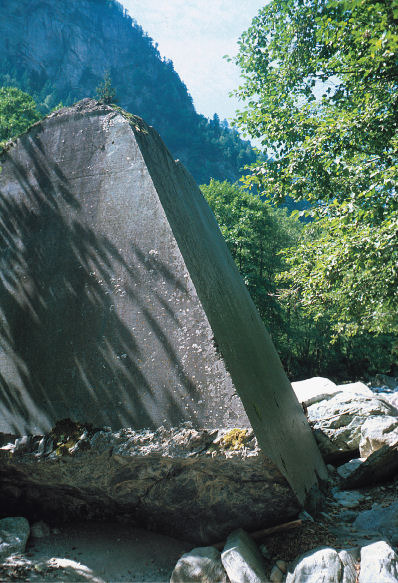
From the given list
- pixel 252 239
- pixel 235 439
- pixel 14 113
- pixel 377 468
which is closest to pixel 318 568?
pixel 235 439

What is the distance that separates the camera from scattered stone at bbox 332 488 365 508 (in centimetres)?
376

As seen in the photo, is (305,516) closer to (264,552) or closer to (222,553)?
(264,552)

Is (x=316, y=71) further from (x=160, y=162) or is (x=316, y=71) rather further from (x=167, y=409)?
(x=167, y=409)

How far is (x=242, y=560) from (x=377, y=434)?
288 cm

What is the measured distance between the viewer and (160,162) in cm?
360

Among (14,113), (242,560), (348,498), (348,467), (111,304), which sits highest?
(14,113)

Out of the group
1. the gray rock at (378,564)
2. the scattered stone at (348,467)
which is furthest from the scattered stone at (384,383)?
the gray rock at (378,564)

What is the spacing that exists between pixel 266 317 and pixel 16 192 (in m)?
14.2

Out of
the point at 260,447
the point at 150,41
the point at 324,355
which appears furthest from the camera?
the point at 150,41

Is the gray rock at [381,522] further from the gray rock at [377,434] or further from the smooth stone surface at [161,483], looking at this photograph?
the gray rock at [377,434]

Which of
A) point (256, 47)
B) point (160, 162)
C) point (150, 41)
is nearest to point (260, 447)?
point (160, 162)

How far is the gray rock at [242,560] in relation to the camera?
2246 millimetres

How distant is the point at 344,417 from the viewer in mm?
5617

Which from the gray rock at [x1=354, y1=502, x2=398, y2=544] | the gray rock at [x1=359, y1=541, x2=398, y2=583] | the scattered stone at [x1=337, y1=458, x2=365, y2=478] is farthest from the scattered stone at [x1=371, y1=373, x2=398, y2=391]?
the gray rock at [x1=359, y1=541, x2=398, y2=583]
